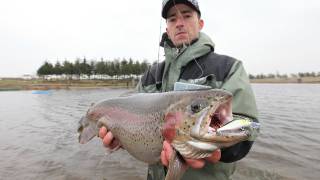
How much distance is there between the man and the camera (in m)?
3.05

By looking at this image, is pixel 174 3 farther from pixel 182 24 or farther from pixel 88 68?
pixel 88 68

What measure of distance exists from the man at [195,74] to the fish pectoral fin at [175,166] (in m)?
0.06

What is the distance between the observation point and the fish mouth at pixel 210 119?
2.55 m

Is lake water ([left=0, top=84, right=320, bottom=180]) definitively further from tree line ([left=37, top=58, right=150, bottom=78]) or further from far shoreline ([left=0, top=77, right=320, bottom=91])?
tree line ([left=37, top=58, right=150, bottom=78])

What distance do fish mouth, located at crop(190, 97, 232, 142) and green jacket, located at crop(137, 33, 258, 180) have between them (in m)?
0.43

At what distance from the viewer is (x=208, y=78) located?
337cm

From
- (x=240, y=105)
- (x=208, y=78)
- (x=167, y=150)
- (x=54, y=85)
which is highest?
(x=208, y=78)

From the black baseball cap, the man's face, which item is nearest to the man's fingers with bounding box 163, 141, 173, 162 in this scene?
the man's face

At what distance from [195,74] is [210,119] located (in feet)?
3.52

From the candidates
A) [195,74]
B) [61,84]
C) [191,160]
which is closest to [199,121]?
[191,160]

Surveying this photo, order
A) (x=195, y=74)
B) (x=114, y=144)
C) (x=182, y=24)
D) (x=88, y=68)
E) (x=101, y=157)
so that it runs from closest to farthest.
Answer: (x=195, y=74) → (x=182, y=24) → (x=114, y=144) → (x=101, y=157) → (x=88, y=68)

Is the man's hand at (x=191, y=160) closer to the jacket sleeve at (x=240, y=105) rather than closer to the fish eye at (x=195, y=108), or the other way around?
the jacket sleeve at (x=240, y=105)

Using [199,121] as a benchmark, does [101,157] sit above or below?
below

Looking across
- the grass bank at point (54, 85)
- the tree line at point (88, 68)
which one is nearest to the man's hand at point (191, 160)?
the grass bank at point (54, 85)
